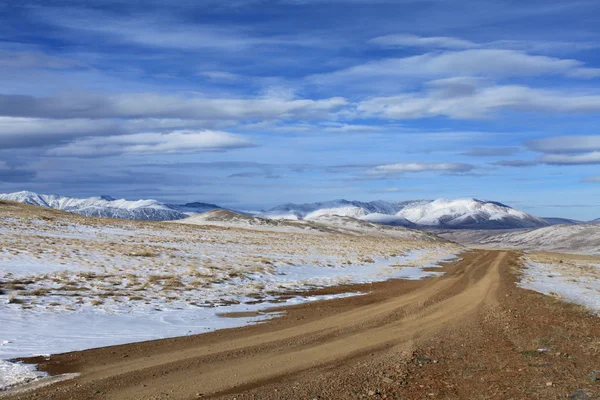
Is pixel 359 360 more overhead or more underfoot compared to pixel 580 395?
more underfoot

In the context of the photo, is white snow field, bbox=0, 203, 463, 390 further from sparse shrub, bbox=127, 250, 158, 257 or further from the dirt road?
the dirt road

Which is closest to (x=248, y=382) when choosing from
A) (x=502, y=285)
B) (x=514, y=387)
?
(x=514, y=387)

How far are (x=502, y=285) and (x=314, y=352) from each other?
1714 cm

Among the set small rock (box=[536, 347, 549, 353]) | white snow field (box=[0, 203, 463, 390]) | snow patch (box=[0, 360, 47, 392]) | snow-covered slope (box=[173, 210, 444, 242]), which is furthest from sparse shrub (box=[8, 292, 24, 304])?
snow-covered slope (box=[173, 210, 444, 242])

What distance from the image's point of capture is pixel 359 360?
10.8 m

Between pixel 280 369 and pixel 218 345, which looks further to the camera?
pixel 218 345

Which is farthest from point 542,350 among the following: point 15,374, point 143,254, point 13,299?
point 143,254

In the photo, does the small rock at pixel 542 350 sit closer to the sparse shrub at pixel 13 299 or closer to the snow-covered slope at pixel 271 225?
the sparse shrub at pixel 13 299

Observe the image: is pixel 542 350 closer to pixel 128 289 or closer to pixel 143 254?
pixel 128 289

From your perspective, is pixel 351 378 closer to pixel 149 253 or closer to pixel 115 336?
pixel 115 336

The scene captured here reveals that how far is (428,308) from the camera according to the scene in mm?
17703

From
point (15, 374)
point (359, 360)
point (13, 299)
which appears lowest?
point (359, 360)

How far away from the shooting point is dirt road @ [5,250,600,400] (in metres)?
8.78

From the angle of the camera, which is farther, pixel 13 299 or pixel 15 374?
pixel 13 299
